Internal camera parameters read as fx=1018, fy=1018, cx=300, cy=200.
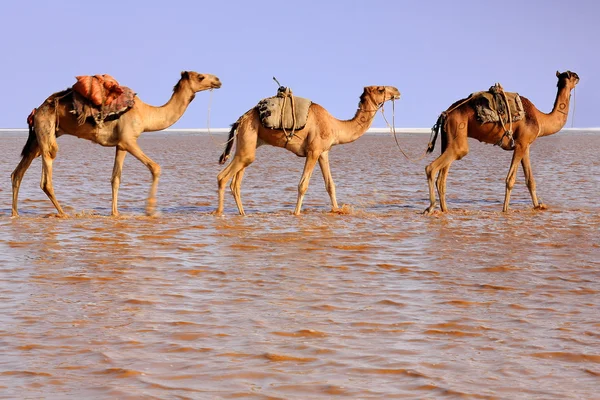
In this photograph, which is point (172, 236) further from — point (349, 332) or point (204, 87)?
point (349, 332)

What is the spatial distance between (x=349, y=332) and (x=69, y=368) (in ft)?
5.93

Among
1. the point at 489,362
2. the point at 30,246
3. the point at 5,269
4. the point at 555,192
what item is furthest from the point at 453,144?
the point at 489,362

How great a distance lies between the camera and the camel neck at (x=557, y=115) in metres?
15.3

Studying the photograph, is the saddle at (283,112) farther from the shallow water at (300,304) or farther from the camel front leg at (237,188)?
the shallow water at (300,304)

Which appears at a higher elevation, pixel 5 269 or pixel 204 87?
pixel 204 87

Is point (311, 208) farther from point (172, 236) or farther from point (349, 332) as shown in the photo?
point (349, 332)

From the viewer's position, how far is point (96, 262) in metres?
9.16

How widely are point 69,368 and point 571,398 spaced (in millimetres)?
2634

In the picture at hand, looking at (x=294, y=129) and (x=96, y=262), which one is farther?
(x=294, y=129)

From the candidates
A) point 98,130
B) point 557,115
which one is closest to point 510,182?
point 557,115

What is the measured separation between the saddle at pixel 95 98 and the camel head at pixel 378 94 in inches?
140

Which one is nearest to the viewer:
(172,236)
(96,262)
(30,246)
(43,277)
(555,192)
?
(43,277)

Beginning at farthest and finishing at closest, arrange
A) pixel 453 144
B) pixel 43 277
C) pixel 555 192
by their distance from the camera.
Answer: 1. pixel 555 192
2. pixel 453 144
3. pixel 43 277

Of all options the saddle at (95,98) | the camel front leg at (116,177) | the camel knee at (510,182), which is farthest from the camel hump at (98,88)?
the camel knee at (510,182)
